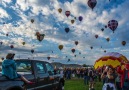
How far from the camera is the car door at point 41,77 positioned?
12.5m

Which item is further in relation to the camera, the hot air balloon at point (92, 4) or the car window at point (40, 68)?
the hot air balloon at point (92, 4)

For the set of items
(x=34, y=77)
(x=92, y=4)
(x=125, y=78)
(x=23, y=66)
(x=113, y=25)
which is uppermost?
(x=92, y=4)

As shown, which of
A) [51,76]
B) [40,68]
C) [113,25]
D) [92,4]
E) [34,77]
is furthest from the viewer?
[92,4]

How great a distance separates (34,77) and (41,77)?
31.5 inches

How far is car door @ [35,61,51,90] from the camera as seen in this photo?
12517 mm

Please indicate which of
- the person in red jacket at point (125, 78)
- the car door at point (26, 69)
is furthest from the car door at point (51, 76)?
the person in red jacket at point (125, 78)

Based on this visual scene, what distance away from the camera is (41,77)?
12.9 metres

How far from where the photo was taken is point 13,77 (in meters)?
10.3

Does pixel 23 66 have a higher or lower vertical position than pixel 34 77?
higher

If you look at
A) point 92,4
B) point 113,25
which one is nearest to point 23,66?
point 113,25

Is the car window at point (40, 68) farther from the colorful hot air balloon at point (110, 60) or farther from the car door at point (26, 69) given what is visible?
the colorful hot air balloon at point (110, 60)

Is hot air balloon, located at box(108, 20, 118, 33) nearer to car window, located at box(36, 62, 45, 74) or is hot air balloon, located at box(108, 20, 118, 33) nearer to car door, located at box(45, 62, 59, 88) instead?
car door, located at box(45, 62, 59, 88)

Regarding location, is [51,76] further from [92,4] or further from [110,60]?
[92,4]

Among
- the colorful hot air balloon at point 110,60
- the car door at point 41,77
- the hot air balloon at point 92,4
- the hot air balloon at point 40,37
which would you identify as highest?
the hot air balloon at point 92,4
